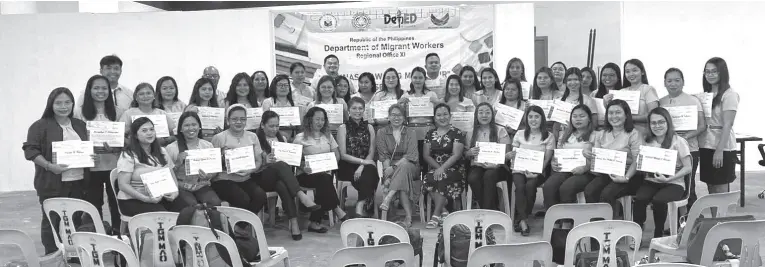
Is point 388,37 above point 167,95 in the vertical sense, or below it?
above

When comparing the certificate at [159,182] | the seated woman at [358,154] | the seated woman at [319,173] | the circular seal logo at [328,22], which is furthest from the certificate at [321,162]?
the circular seal logo at [328,22]

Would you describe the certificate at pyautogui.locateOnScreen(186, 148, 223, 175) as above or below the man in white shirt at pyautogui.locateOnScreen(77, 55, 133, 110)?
below

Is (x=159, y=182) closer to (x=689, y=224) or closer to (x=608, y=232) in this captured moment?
(x=608, y=232)

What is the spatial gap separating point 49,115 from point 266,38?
13.9 feet

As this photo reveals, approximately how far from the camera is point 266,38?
32.7 ft

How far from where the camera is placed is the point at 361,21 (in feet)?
32.1

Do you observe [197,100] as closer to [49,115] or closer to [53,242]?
[49,115]

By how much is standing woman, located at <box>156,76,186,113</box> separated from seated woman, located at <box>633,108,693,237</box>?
4.20 m

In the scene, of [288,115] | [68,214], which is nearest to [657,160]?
[288,115]

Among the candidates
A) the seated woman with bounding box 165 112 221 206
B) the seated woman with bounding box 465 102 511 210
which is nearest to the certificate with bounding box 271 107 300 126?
the seated woman with bounding box 165 112 221 206

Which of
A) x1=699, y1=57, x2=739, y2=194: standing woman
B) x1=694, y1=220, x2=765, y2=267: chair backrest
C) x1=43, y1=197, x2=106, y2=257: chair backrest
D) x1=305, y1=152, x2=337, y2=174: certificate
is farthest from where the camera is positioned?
x1=305, y1=152, x2=337, y2=174: certificate

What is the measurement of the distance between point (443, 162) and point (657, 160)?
1.99m

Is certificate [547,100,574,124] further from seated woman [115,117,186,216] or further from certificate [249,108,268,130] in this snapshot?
seated woman [115,117,186,216]

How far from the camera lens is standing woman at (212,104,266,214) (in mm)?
6609
